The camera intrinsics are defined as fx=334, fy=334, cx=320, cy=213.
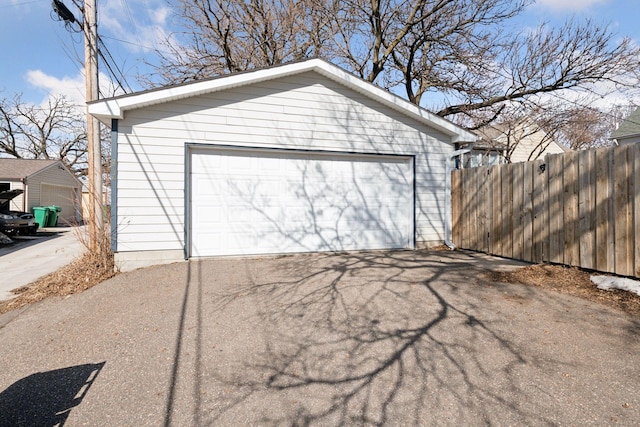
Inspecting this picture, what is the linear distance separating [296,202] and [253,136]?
1.57 m

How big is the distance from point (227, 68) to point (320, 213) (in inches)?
349

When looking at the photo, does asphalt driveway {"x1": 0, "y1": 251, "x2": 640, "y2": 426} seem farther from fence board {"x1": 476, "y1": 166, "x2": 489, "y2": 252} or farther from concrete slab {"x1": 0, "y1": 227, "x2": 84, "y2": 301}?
concrete slab {"x1": 0, "y1": 227, "x2": 84, "y2": 301}

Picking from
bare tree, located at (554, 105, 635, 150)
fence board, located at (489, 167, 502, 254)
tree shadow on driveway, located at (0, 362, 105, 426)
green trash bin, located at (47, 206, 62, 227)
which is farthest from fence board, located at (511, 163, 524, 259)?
green trash bin, located at (47, 206, 62, 227)

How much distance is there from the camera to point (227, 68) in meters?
13.0

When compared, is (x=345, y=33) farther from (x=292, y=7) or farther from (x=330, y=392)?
(x=330, y=392)

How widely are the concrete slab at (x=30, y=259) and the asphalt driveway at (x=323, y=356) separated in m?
2.72

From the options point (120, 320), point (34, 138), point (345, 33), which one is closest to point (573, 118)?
point (345, 33)

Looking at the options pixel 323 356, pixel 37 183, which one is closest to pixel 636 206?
pixel 323 356

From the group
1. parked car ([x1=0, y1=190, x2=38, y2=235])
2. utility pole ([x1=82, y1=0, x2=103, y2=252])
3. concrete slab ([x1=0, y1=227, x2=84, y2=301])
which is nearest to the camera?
utility pole ([x1=82, y1=0, x2=103, y2=252])

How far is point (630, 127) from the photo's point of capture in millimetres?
14695

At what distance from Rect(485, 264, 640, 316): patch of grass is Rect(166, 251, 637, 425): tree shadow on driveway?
1.13 ft

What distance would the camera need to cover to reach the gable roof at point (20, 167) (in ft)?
59.5

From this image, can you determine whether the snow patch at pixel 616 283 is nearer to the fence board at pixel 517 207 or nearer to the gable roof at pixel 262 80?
the fence board at pixel 517 207

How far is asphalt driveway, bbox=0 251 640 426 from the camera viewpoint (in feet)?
7.44
